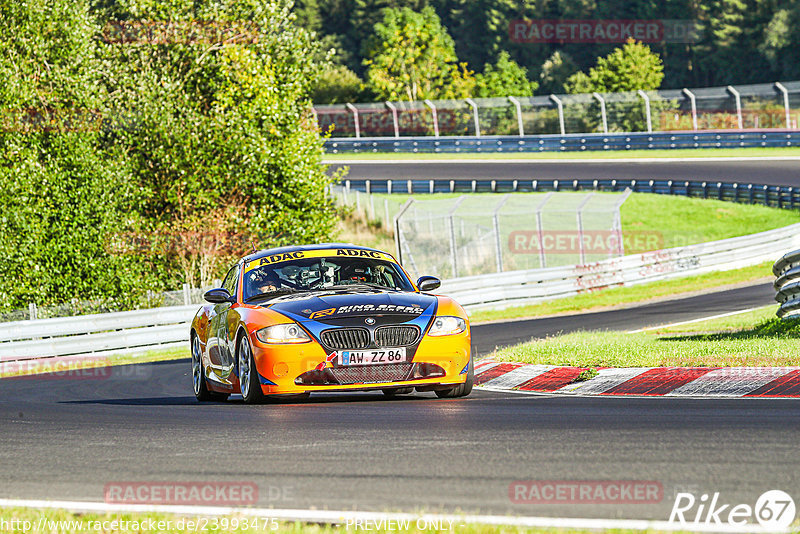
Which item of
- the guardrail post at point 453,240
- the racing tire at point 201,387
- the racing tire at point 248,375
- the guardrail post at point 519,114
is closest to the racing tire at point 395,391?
the racing tire at point 248,375

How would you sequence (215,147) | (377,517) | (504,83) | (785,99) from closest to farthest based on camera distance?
(377,517)
(215,147)
(785,99)
(504,83)

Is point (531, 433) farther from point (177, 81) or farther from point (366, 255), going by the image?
point (177, 81)

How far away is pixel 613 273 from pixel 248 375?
830 inches

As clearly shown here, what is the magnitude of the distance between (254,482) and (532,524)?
1759mm

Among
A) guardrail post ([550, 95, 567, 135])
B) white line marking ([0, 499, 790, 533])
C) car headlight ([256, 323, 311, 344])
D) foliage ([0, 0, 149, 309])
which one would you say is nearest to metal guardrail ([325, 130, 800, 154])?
guardrail post ([550, 95, 567, 135])

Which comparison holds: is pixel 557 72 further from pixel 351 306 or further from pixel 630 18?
pixel 351 306

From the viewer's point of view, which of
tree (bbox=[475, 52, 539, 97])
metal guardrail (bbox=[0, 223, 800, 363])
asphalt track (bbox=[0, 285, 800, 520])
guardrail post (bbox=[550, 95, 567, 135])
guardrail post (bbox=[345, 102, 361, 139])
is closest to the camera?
asphalt track (bbox=[0, 285, 800, 520])

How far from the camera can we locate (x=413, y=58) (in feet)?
288

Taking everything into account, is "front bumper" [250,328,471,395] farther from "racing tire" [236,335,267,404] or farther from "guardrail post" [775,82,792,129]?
"guardrail post" [775,82,792,129]

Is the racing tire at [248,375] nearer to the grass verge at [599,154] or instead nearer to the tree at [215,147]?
the tree at [215,147]

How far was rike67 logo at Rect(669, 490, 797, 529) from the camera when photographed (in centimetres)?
448

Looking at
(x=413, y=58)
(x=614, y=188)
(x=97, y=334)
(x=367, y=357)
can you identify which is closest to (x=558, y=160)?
(x=614, y=188)

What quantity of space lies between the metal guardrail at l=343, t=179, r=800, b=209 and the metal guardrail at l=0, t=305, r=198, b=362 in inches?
722

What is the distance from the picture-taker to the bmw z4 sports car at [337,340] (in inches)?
376
